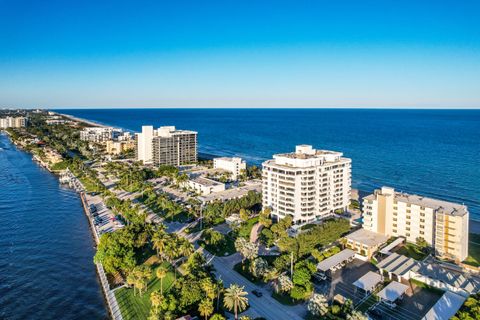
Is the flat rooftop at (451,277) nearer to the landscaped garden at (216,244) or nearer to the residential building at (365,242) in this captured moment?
the residential building at (365,242)

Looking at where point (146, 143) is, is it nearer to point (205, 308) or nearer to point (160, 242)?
point (160, 242)

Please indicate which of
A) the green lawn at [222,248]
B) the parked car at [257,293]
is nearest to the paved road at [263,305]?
the parked car at [257,293]

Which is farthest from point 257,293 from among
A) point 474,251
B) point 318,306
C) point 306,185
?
point 474,251

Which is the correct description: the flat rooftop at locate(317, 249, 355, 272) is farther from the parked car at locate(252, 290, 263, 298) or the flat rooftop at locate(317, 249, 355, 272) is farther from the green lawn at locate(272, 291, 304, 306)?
the parked car at locate(252, 290, 263, 298)

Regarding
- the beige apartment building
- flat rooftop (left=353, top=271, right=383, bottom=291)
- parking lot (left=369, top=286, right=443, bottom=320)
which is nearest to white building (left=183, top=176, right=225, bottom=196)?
the beige apartment building

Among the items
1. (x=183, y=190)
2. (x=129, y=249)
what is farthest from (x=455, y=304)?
(x=183, y=190)
